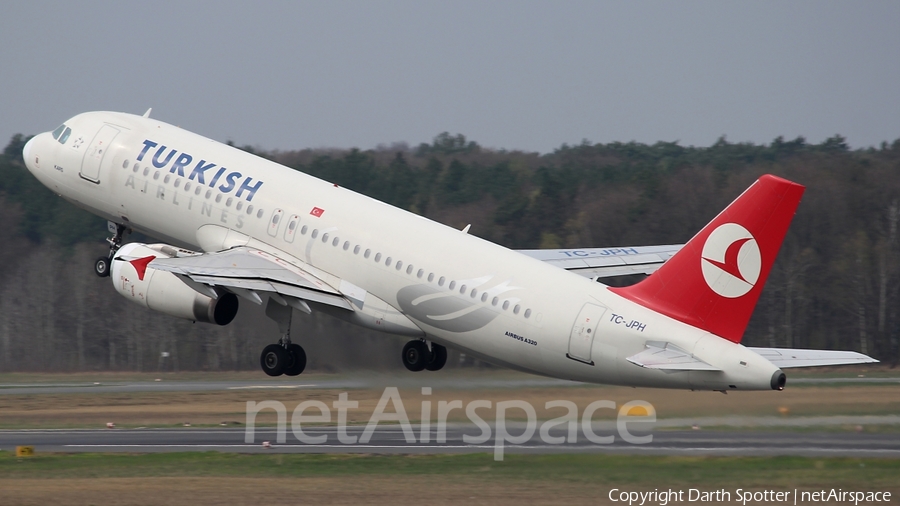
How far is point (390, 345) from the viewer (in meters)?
35.2

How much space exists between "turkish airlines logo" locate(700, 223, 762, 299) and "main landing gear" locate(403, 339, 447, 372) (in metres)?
9.89

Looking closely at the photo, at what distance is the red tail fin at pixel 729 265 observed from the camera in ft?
86.4

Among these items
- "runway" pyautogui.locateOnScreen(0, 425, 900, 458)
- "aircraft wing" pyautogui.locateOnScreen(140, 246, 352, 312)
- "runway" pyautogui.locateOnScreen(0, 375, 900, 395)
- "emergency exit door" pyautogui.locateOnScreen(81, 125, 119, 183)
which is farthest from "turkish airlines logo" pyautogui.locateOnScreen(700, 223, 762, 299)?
"emergency exit door" pyautogui.locateOnScreen(81, 125, 119, 183)

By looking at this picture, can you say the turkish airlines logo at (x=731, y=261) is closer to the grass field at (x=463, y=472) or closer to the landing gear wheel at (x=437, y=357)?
the grass field at (x=463, y=472)

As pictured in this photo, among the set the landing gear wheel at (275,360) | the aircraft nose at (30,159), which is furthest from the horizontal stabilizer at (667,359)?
the aircraft nose at (30,159)

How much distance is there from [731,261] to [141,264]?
16.5 metres

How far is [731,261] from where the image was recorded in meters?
27.0

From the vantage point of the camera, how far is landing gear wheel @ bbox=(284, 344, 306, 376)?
112ft

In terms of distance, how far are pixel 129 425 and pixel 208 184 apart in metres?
10.7

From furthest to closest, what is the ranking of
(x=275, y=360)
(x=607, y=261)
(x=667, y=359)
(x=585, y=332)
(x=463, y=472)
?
(x=607, y=261) < (x=275, y=360) < (x=463, y=472) < (x=585, y=332) < (x=667, y=359)

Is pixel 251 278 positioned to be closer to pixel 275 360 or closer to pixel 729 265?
pixel 275 360

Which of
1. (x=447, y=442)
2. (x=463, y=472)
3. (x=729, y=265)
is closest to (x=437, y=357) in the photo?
(x=447, y=442)

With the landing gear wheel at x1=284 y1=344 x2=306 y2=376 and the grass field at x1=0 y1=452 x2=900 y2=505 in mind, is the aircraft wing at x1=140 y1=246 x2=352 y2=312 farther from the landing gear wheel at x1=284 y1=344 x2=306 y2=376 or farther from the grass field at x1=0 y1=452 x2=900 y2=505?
the grass field at x1=0 y1=452 x2=900 y2=505

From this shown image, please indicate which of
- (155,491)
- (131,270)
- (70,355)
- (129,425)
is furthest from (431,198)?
(155,491)
